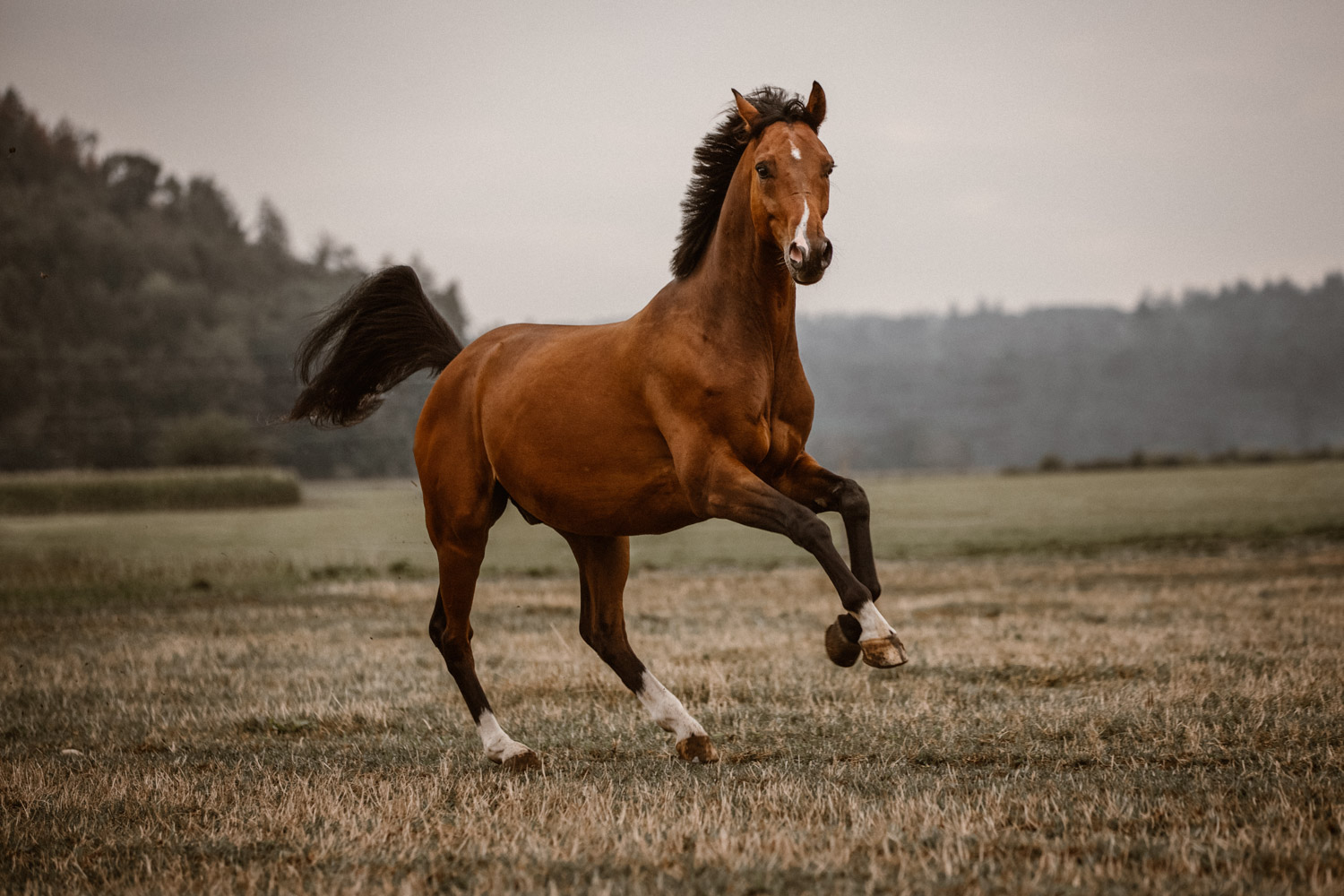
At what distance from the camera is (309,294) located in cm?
7994

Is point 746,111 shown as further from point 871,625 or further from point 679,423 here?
point 871,625

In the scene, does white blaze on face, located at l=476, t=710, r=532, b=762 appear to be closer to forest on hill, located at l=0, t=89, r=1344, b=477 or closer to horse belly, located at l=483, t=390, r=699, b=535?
horse belly, located at l=483, t=390, r=699, b=535

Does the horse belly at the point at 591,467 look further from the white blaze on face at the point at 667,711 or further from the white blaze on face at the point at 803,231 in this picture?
the white blaze on face at the point at 803,231

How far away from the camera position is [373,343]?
864cm

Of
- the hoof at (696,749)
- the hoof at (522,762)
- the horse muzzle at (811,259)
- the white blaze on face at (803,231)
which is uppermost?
the white blaze on face at (803,231)

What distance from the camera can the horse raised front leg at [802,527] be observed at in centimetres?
519

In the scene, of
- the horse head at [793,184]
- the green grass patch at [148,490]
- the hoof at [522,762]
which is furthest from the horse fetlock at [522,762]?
the green grass patch at [148,490]

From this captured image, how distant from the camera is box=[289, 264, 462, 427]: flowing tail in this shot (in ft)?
28.1

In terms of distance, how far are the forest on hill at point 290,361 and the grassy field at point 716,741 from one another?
2.71 meters

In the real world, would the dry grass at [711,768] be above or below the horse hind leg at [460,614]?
below

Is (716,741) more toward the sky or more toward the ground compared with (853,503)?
more toward the ground

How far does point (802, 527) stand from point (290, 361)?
23.8ft

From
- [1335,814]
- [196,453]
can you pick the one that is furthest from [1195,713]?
[196,453]

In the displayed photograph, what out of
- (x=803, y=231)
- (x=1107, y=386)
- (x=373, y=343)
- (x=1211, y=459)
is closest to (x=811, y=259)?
(x=803, y=231)
